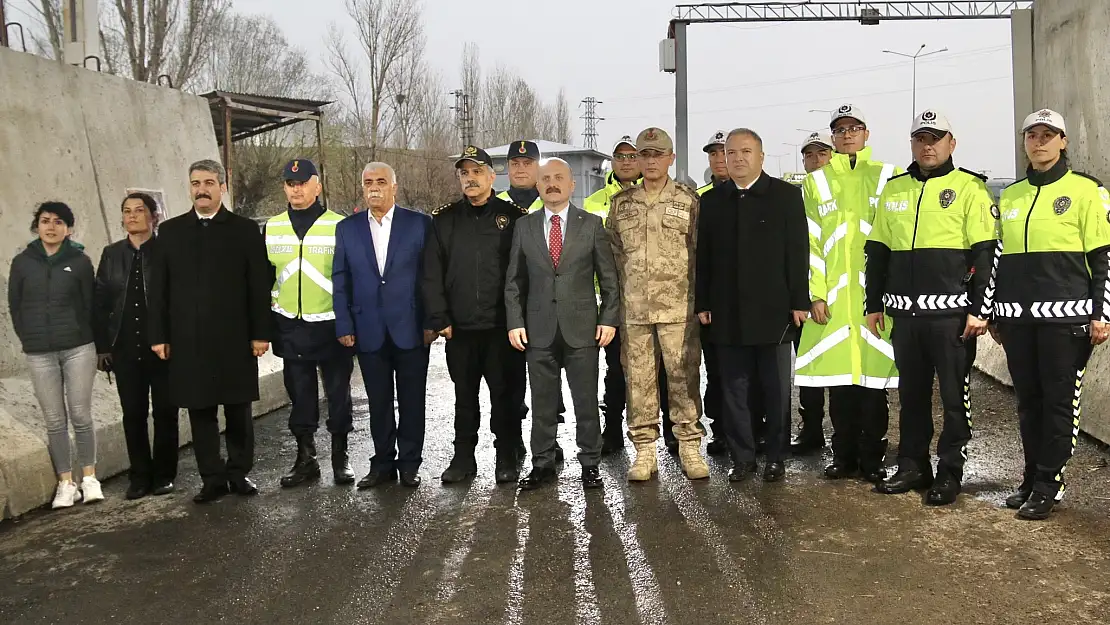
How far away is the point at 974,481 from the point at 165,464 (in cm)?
508

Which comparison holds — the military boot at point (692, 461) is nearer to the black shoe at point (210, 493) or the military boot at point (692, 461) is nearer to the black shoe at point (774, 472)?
the black shoe at point (774, 472)

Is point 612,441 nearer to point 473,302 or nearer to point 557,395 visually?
point 557,395

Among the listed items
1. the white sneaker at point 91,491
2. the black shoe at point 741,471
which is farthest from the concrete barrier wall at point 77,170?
the black shoe at point 741,471

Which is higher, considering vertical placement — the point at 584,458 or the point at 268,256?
the point at 268,256

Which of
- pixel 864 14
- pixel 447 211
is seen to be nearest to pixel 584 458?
pixel 447 211

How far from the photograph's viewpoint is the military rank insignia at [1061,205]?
15.2ft

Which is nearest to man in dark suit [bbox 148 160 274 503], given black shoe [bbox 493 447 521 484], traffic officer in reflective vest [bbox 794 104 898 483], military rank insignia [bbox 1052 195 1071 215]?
black shoe [bbox 493 447 521 484]

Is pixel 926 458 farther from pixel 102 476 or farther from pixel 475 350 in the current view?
pixel 102 476

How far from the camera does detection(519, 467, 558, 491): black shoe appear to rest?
559cm

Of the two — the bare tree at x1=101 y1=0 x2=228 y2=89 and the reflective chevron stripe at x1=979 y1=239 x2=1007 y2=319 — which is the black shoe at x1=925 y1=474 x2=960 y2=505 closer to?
the reflective chevron stripe at x1=979 y1=239 x2=1007 y2=319

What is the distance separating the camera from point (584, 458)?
5.68 metres

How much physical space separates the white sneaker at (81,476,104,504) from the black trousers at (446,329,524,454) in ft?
7.29

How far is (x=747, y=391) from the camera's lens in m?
5.74

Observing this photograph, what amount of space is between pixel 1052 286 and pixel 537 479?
10.1 ft
